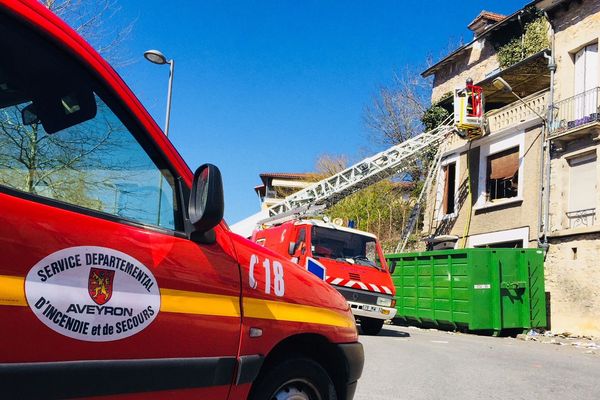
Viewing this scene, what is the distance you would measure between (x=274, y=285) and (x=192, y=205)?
2.42 ft

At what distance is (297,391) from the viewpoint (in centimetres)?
306

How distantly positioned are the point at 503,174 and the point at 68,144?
1837 cm

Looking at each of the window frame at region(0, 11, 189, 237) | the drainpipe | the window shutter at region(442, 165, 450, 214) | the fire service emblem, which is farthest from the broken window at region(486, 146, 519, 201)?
the fire service emblem

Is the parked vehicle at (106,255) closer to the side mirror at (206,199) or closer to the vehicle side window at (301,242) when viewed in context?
the side mirror at (206,199)

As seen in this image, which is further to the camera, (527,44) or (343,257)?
(527,44)

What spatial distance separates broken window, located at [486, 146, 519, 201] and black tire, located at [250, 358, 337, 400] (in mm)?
16583

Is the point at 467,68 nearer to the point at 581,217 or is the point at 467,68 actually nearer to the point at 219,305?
the point at 581,217

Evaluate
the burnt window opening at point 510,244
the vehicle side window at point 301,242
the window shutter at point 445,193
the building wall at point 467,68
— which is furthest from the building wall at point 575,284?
the building wall at point 467,68

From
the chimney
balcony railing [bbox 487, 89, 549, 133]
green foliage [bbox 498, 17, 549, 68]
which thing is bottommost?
balcony railing [bbox 487, 89, 549, 133]

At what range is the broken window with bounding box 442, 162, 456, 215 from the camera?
21959mm

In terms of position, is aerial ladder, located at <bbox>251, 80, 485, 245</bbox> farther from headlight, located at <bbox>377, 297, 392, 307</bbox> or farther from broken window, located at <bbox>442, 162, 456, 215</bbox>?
headlight, located at <bbox>377, 297, 392, 307</bbox>

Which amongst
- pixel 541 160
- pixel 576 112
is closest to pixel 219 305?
pixel 576 112

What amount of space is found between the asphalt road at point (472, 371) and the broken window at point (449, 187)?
37.3 feet

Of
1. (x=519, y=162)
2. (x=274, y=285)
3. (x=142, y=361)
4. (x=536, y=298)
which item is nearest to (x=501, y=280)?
(x=536, y=298)
